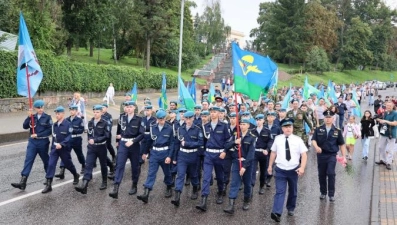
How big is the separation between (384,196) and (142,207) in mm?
4973

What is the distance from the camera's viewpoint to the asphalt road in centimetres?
692

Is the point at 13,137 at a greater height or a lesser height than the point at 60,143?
lesser

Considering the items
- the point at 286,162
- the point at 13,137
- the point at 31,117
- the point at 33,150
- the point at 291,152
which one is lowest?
the point at 13,137

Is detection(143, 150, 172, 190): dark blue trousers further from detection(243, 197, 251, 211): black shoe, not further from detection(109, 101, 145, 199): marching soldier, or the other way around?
detection(243, 197, 251, 211): black shoe

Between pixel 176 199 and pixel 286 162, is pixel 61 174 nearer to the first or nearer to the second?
pixel 176 199

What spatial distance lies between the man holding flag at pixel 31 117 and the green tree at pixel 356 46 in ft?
248

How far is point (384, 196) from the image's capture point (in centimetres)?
877

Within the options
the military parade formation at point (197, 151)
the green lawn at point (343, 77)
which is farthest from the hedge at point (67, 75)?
the green lawn at point (343, 77)

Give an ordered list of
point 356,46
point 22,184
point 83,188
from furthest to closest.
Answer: point 356,46 < point 22,184 < point 83,188

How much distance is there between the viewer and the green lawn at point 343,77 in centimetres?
6067

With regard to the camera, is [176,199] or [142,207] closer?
[142,207]

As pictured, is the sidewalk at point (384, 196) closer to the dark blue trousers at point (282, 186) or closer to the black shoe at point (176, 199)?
the dark blue trousers at point (282, 186)

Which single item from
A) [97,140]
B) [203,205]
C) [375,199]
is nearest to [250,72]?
[203,205]

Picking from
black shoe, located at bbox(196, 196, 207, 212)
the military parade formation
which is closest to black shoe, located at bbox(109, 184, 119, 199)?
the military parade formation
